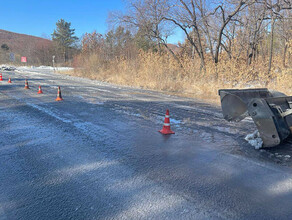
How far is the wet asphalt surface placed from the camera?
2684mm

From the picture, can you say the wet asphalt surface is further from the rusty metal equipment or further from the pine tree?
the pine tree

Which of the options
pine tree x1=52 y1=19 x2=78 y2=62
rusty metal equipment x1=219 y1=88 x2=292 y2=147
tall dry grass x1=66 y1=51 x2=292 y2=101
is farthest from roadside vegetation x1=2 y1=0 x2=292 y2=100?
pine tree x1=52 y1=19 x2=78 y2=62

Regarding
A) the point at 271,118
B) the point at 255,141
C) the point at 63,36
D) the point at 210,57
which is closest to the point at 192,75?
the point at 210,57

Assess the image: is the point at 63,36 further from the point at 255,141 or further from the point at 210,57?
the point at 255,141

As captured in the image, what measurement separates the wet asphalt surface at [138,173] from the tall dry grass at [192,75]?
7.59 m

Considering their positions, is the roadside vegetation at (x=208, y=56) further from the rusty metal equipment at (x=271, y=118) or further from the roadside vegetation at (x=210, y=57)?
the rusty metal equipment at (x=271, y=118)

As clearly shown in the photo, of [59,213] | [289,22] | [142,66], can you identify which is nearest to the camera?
[59,213]

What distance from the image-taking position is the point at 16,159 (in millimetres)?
4039

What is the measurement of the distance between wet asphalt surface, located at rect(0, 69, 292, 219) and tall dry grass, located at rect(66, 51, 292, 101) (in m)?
7.59

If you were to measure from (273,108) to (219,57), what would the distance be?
15317 mm

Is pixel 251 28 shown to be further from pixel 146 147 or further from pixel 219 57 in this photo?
pixel 146 147

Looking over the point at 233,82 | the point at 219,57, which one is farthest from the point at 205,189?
the point at 219,57

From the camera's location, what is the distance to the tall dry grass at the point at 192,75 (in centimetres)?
1275

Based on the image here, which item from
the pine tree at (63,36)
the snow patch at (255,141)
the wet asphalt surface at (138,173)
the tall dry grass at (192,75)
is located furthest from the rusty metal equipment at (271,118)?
the pine tree at (63,36)
